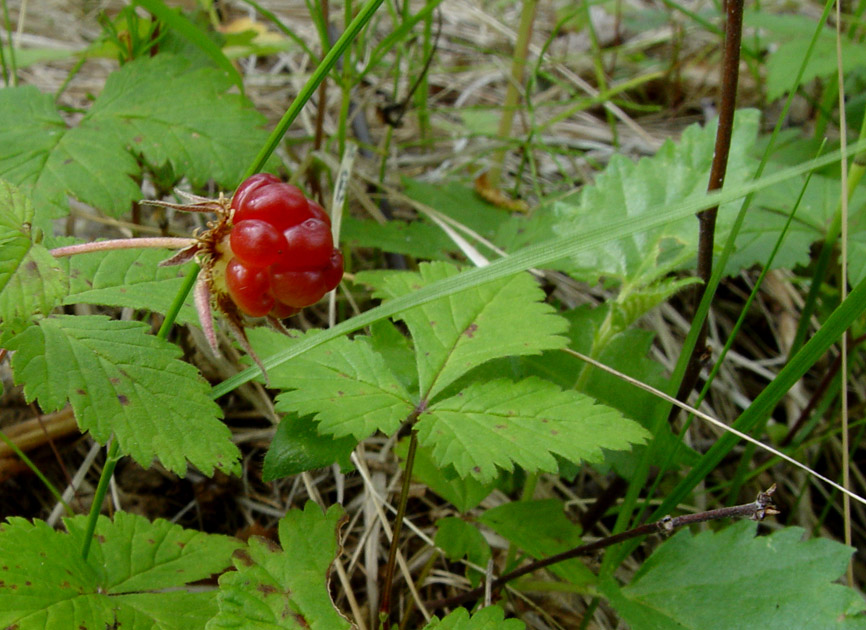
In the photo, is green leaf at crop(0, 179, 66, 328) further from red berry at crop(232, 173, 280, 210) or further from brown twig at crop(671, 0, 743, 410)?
brown twig at crop(671, 0, 743, 410)

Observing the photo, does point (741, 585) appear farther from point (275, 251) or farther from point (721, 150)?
point (275, 251)

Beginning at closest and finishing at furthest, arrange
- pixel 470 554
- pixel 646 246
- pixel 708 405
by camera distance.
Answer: pixel 470 554
pixel 646 246
pixel 708 405

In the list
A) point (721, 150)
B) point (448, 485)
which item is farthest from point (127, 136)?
point (721, 150)

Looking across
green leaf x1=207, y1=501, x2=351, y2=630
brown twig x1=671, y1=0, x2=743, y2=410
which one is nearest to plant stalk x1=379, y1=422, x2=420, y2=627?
green leaf x1=207, y1=501, x2=351, y2=630

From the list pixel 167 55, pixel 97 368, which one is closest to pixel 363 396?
pixel 97 368

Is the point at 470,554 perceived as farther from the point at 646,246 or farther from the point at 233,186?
the point at 233,186
